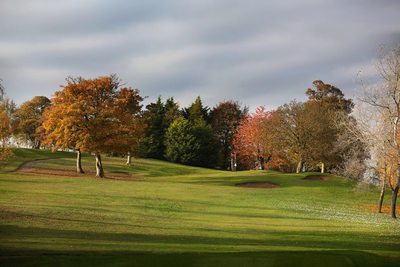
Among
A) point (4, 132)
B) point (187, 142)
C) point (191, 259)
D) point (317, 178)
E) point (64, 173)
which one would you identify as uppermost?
point (187, 142)

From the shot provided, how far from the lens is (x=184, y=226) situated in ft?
82.9

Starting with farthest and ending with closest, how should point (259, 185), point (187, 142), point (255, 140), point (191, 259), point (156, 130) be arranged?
point (156, 130), point (187, 142), point (255, 140), point (259, 185), point (191, 259)

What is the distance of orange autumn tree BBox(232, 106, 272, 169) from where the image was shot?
75.2m

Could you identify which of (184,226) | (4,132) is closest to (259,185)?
(4,132)

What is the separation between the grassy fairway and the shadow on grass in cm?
4

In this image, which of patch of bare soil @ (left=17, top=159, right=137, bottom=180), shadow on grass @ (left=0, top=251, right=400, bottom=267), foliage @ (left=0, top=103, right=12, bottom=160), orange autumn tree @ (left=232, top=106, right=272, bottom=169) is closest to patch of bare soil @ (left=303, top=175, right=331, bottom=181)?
orange autumn tree @ (left=232, top=106, right=272, bottom=169)

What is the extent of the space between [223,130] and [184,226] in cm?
7624

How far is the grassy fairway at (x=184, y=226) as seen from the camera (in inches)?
711

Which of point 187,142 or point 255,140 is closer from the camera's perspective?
point 255,140

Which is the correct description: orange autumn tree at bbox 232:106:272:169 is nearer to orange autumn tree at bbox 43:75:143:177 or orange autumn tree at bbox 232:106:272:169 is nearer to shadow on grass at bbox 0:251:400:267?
orange autumn tree at bbox 43:75:143:177

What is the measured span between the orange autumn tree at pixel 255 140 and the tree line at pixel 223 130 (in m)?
0.18

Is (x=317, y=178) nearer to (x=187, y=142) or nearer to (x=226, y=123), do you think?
(x=187, y=142)

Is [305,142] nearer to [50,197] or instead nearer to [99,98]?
[99,98]

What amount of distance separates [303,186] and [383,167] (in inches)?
599
